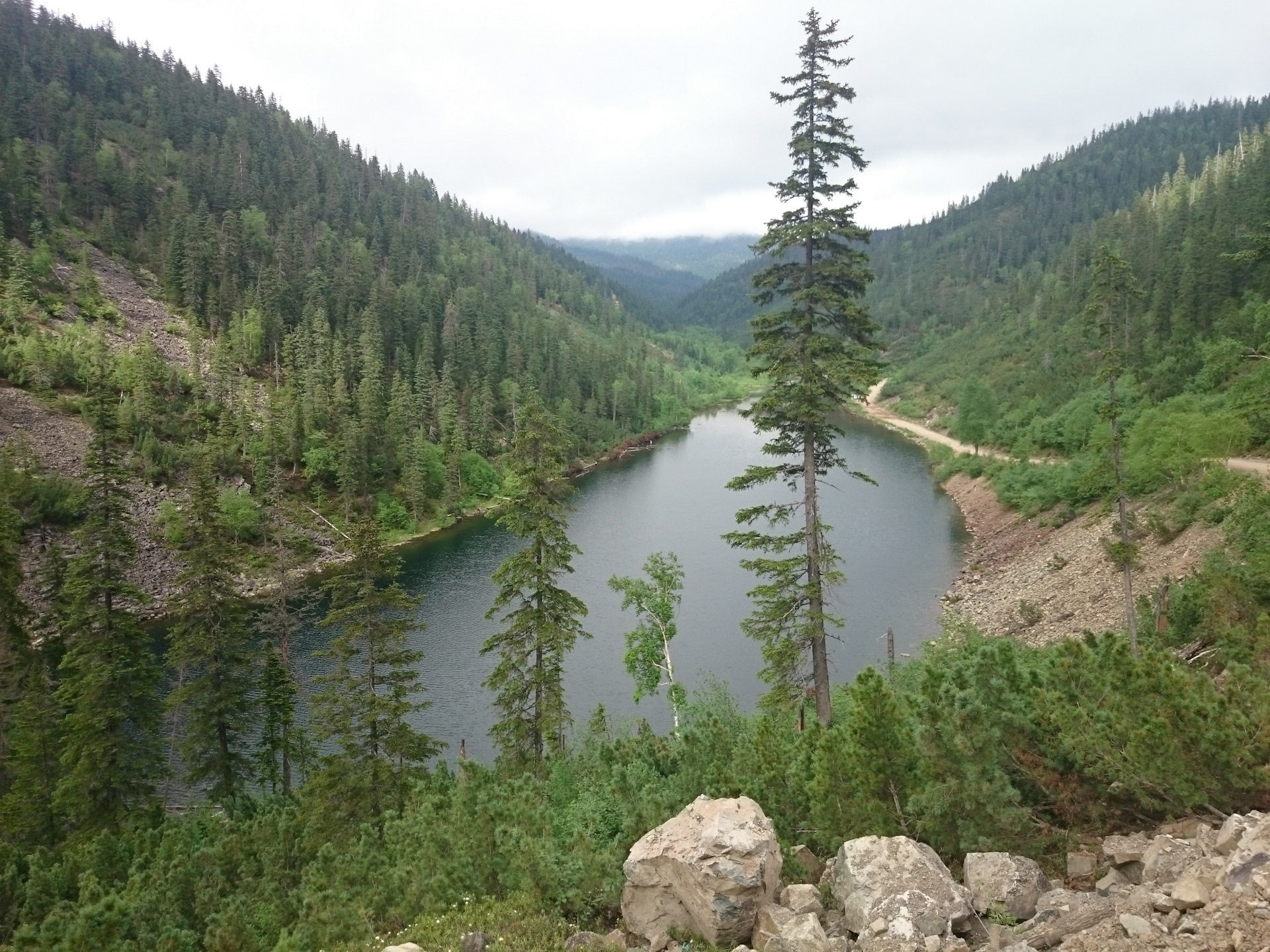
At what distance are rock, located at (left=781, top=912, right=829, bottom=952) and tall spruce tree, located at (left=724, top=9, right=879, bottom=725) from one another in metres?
8.47

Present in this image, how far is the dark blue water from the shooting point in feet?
108

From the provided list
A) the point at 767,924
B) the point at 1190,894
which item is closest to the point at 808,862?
the point at 767,924

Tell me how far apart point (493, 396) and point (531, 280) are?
82701 mm

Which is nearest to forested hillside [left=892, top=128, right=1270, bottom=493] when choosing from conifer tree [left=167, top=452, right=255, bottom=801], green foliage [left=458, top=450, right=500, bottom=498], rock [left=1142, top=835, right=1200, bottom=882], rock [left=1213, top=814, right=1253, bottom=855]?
rock [left=1142, top=835, right=1200, bottom=882]

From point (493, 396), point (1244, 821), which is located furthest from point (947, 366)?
point (1244, 821)

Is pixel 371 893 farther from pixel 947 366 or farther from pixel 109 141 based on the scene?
pixel 109 141

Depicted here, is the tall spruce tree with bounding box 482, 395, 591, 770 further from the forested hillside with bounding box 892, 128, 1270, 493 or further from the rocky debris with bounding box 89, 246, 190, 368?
the rocky debris with bounding box 89, 246, 190, 368

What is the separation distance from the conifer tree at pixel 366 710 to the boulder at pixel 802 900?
40.1 feet

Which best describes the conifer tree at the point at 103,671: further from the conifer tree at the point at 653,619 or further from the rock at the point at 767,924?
the rock at the point at 767,924

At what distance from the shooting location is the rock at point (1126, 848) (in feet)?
24.7

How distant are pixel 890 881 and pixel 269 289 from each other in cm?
8975

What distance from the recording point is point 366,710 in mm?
18422

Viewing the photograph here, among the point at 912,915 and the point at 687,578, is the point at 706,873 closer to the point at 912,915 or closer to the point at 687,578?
the point at 912,915

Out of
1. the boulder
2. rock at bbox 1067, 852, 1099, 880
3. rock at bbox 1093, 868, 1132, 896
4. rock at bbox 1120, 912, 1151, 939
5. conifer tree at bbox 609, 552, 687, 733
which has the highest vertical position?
rock at bbox 1120, 912, 1151, 939
